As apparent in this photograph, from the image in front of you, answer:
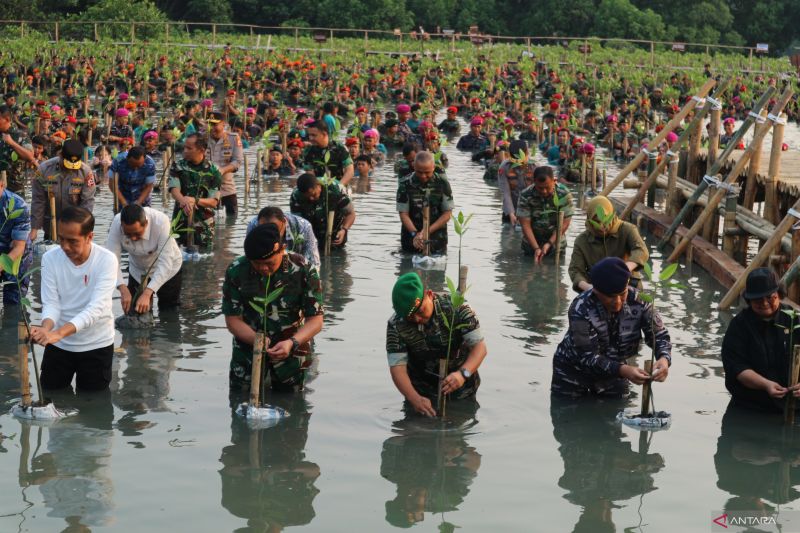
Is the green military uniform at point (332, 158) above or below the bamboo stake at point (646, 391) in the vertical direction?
above

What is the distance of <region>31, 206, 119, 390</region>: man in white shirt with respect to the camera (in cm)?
774

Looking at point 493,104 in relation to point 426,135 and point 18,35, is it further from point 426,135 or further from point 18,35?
point 18,35

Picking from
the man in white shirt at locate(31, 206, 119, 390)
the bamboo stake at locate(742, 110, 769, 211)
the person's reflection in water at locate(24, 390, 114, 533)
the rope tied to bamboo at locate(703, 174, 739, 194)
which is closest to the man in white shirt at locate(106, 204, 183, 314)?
the man in white shirt at locate(31, 206, 119, 390)

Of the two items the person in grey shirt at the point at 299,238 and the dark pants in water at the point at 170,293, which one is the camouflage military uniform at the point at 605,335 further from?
the dark pants in water at the point at 170,293

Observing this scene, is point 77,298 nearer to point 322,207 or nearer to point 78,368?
point 78,368

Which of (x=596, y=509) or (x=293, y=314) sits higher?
(x=293, y=314)

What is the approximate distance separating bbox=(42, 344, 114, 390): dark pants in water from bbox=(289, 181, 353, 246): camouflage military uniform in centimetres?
452

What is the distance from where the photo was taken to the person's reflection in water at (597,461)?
22.7ft

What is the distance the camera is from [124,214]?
9.62 m

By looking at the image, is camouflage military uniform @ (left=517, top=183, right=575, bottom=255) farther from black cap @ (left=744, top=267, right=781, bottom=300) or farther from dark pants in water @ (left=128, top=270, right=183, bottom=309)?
black cap @ (left=744, top=267, right=781, bottom=300)

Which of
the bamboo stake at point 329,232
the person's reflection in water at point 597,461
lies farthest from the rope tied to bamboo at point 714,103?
the person's reflection in water at point 597,461

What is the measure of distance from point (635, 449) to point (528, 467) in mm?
795

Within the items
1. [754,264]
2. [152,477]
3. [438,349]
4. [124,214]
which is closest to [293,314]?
[438,349]

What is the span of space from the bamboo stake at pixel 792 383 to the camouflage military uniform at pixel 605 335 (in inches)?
30.4
